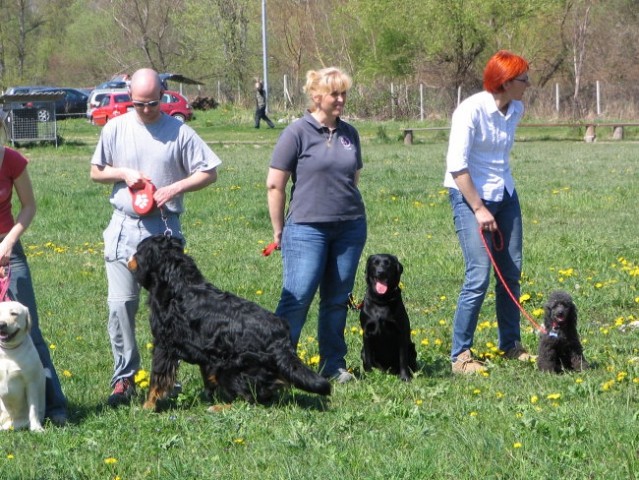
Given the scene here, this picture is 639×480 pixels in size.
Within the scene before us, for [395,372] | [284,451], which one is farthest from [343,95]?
[284,451]

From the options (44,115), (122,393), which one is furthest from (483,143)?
(44,115)

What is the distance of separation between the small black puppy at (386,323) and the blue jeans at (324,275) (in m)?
0.18

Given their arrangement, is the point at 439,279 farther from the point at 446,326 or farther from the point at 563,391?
the point at 563,391

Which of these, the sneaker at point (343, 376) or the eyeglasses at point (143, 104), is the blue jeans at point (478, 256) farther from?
the eyeglasses at point (143, 104)

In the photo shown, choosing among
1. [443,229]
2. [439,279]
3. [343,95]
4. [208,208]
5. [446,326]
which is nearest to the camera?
[343,95]

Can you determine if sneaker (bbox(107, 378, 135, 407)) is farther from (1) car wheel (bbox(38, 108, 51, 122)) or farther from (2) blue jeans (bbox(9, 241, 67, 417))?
(1) car wheel (bbox(38, 108, 51, 122))

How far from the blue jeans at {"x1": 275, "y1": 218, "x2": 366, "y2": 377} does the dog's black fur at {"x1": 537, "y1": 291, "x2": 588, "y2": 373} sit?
137 cm

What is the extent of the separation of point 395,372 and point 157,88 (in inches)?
99.3

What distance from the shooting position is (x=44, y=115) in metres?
30.4

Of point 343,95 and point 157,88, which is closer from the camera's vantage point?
point 157,88

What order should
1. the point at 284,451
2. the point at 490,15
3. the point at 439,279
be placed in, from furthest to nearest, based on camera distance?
the point at 490,15 < the point at 439,279 < the point at 284,451

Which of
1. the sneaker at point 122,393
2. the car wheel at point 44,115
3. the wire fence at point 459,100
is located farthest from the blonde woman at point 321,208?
the wire fence at point 459,100

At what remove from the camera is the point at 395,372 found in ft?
22.6

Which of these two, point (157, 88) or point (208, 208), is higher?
point (157, 88)
